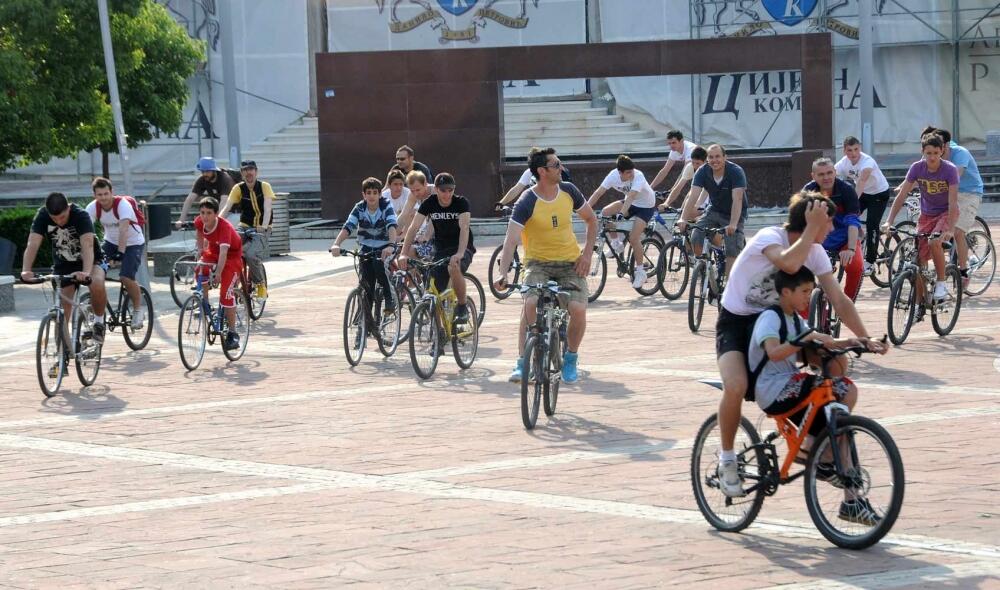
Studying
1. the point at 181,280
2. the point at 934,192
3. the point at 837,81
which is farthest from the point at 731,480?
the point at 837,81

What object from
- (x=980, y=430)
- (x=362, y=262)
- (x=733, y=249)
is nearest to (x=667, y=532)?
(x=980, y=430)

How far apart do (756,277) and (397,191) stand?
9.08 metres

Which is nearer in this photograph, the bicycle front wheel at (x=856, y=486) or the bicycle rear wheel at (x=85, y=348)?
the bicycle front wheel at (x=856, y=486)

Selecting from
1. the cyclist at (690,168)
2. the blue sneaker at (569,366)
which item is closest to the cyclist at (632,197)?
the cyclist at (690,168)

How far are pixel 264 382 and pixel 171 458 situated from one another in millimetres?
3099

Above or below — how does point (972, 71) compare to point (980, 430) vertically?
Result: above

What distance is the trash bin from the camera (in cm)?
1756

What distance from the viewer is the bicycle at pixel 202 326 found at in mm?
12953

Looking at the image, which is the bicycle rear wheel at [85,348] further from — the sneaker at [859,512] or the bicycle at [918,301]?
the sneaker at [859,512]

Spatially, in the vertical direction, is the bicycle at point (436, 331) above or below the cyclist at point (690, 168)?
below

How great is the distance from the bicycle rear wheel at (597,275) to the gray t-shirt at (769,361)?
34.2 ft

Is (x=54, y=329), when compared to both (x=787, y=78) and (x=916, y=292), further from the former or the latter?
(x=787, y=78)

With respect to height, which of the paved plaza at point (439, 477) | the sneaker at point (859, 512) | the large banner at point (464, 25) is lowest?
the paved plaza at point (439, 477)

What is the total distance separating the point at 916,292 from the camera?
1328 centimetres
